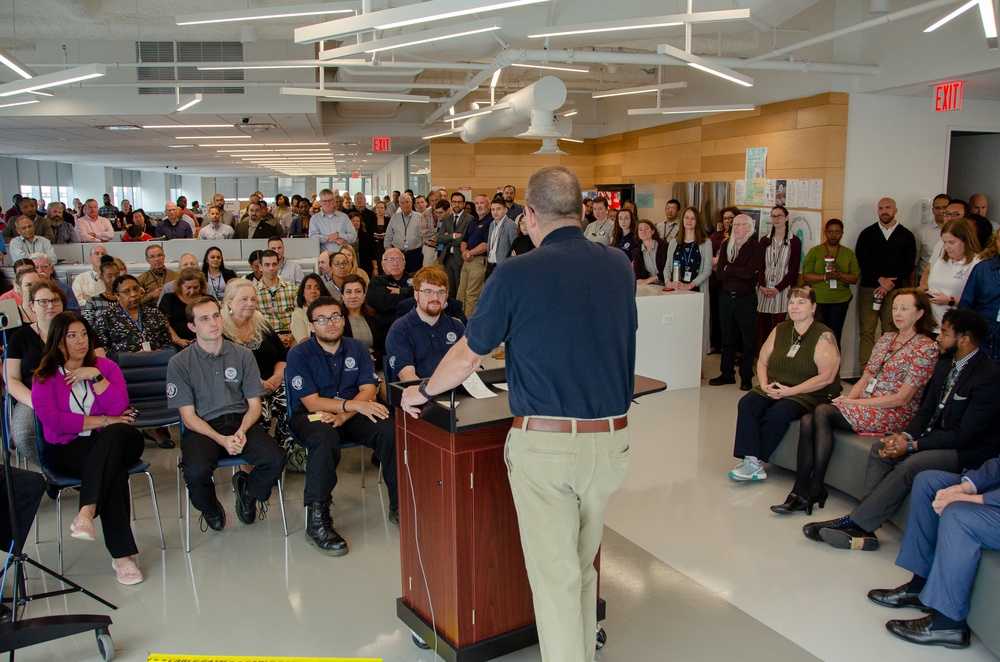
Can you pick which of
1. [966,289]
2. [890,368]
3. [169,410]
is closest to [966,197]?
[966,289]

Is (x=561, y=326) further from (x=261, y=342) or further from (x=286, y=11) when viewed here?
(x=286, y=11)

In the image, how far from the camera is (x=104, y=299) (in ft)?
17.8

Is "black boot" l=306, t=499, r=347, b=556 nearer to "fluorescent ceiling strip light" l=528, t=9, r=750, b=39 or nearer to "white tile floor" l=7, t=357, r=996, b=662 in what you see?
"white tile floor" l=7, t=357, r=996, b=662

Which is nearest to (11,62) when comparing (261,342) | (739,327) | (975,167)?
(261,342)

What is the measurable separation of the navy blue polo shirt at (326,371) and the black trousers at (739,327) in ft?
13.1

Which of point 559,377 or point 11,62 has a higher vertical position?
point 11,62

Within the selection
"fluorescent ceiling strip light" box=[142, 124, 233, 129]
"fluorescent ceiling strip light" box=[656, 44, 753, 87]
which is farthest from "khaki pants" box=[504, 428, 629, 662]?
"fluorescent ceiling strip light" box=[142, 124, 233, 129]

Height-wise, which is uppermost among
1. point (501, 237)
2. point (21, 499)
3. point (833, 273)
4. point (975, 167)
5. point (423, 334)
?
point (975, 167)

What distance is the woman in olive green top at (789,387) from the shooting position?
469cm

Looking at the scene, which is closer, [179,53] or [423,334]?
[423,334]

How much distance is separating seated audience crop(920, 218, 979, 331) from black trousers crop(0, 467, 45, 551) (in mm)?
5409

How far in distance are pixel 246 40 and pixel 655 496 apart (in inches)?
266

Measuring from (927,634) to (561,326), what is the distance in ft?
6.78

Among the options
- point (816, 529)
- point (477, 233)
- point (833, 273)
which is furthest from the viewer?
point (477, 233)
